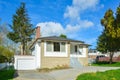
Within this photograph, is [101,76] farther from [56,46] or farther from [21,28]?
[21,28]

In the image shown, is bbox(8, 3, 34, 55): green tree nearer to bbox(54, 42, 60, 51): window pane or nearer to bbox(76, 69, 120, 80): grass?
bbox(54, 42, 60, 51): window pane

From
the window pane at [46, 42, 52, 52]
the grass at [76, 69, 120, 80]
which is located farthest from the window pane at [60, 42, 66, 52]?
the grass at [76, 69, 120, 80]

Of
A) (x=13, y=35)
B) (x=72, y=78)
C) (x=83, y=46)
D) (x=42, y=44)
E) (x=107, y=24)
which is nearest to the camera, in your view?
(x=72, y=78)

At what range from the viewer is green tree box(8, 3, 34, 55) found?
5875 cm

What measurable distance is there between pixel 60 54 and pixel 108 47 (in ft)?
39.3

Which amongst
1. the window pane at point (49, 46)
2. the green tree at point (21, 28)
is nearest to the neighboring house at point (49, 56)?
the window pane at point (49, 46)

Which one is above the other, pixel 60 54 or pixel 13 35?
pixel 13 35

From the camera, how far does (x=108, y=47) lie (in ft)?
156

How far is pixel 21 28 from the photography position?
5938cm

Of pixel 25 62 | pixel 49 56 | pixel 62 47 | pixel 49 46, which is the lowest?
pixel 25 62

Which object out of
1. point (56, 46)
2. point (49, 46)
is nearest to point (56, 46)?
point (56, 46)

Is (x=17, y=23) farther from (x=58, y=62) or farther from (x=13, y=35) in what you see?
(x=58, y=62)

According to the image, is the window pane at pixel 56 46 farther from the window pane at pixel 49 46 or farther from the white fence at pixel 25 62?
the white fence at pixel 25 62

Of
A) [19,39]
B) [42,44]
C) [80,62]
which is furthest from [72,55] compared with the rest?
[19,39]
